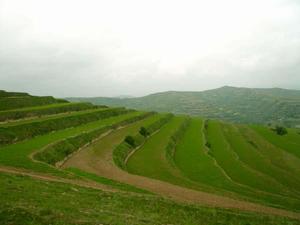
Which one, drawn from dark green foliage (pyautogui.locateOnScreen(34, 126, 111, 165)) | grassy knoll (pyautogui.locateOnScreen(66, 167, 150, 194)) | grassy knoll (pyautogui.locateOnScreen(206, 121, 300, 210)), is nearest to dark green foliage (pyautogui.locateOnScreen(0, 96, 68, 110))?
dark green foliage (pyautogui.locateOnScreen(34, 126, 111, 165))

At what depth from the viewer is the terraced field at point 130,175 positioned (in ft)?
61.6

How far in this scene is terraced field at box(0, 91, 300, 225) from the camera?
61.6 feet

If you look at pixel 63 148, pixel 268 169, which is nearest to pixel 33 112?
pixel 63 148

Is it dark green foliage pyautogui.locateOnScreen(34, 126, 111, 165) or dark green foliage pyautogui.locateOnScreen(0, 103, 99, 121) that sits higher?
dark green foliage pyautogui.locateOnScreen(0, 103, 99, 121)

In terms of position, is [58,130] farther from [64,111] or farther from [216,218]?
[216,218]

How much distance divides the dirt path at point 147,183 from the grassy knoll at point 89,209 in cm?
368

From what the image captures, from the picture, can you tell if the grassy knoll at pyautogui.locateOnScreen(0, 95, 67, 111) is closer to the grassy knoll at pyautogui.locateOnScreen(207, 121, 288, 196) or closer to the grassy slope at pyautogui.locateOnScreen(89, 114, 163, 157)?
the grassy slope at pyautogui.locateOnScreen(89, 114, 163, 157)

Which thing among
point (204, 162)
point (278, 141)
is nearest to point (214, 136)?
point (278, 141)

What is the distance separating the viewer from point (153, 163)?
1959 inches

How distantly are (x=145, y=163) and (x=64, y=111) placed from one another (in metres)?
36.7

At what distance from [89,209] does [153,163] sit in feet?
105

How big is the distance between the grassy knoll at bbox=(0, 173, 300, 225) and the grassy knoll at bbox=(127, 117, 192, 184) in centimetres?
1672

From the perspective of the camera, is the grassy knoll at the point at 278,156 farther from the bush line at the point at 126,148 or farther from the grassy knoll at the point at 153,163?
the bush line at the point at 126,148

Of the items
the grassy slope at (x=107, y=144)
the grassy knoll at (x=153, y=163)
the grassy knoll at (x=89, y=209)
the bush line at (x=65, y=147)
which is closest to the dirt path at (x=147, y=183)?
the grassy slope at (x=107, y=144)
